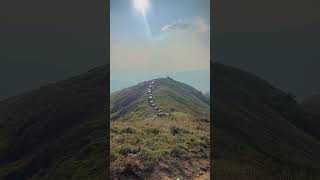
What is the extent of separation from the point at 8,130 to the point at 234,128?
41180mm

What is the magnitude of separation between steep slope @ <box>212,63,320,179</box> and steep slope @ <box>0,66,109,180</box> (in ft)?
63.8

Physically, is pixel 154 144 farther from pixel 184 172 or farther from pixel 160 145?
pixel 184 172

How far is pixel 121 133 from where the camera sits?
55469 mm

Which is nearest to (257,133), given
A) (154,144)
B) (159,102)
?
(159,102)

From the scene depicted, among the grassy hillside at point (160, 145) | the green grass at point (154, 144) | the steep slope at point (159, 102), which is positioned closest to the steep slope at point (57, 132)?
the steep slope at point (159, 102)

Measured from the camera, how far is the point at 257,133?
87.0m

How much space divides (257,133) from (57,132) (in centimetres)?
3580

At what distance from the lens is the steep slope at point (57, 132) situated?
75688mm

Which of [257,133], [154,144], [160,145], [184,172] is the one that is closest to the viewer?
[184,172]

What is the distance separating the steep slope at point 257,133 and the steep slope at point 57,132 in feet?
63.8

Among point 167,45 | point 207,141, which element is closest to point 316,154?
point 207,141

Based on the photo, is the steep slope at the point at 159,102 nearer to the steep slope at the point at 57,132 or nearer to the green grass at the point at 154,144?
the green grass at the point at 154,144

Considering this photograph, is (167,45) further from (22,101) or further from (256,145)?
(22,101)

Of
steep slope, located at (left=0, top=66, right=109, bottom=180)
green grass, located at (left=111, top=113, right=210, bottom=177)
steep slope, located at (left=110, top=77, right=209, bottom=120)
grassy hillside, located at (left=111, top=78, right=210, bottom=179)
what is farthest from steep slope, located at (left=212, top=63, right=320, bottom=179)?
steep slope, located at (left=0, top=66, right=109, bottom=180)
